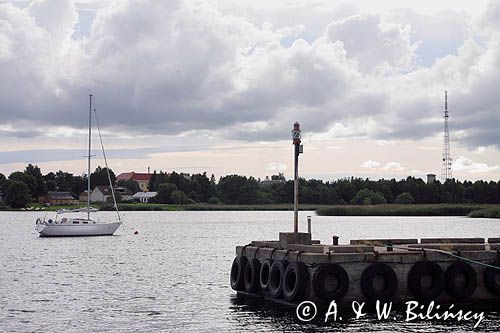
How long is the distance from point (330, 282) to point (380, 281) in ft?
6.85

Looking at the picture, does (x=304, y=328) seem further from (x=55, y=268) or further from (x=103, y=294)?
(x=55, y=268)

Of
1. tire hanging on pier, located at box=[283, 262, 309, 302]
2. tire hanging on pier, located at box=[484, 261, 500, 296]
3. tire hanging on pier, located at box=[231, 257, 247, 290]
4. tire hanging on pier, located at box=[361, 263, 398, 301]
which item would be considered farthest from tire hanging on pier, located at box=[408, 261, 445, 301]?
tire hanging on pier, located at box=[231, 257, 247, 290]

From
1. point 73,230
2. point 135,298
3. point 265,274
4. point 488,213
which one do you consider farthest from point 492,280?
point 488,213

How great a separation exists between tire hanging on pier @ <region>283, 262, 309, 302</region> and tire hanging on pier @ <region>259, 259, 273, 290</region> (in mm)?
2071

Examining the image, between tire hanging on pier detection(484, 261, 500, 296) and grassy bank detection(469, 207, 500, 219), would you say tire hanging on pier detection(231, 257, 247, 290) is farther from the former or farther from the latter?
grassy bank detection(469, 207, 500, 219)

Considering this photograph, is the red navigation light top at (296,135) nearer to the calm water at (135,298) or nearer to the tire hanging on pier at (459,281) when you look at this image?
the calm water at (135,298)

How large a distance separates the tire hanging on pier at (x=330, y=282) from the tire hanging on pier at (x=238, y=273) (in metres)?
7.19

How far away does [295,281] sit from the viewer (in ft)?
112

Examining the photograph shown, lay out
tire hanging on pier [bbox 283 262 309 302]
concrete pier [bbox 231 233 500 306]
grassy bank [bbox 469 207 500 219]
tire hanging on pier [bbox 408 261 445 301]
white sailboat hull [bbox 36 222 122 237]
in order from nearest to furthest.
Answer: concrete pier [bbox 231 233 500 306] → tire hanging on pier [bbox 283 262 309 302] → tire hanging on pier [bbox 408 261 445 301] → white sailboat hull [bbox 36 222 122 237] → grassy bank [bbox 469 207 500 219]

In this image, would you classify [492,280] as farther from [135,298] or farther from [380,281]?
[135,298]

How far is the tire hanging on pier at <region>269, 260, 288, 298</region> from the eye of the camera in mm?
35219

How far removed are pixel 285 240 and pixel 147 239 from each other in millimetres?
68721

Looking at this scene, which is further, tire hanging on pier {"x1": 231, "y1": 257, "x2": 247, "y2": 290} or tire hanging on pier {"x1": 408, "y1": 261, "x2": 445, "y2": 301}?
tire hanging on pier {"x1": 231, "y1": 257, "x2": 247, "y2": 290}

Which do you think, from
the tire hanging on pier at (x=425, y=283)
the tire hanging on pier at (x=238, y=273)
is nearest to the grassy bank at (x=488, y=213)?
the tire hanging on pier at (x=238, y=273)
